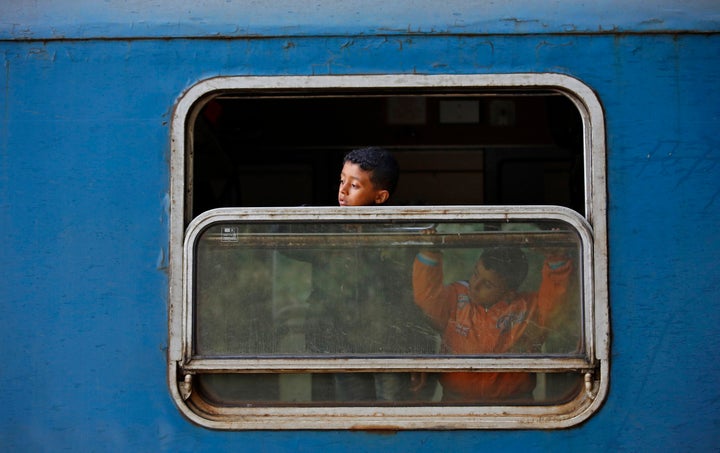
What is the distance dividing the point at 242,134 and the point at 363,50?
1645mm

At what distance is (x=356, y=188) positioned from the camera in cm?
230

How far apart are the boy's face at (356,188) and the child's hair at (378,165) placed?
0.02m

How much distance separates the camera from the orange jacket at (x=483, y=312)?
211 cm

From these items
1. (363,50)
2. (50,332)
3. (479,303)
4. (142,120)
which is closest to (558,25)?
(363,50)

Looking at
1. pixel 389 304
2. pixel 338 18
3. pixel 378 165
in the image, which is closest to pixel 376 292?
pixel 389 304

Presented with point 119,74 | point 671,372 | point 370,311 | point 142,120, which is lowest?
point 671,372

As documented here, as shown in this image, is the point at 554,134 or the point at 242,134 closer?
the point at 554,134

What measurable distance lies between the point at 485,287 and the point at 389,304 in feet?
0.88

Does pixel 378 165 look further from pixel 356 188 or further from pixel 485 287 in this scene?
pixel 485 287

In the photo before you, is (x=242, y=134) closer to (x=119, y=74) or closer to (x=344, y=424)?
(x=119, y=74)

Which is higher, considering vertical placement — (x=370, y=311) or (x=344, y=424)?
(x=370, y=311)

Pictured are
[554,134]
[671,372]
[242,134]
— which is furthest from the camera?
[242,134]

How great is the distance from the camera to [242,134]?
3707 millimetres

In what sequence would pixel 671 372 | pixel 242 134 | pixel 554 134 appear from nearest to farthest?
pixel 671 372, pixel 554 134, pixel 242 134
